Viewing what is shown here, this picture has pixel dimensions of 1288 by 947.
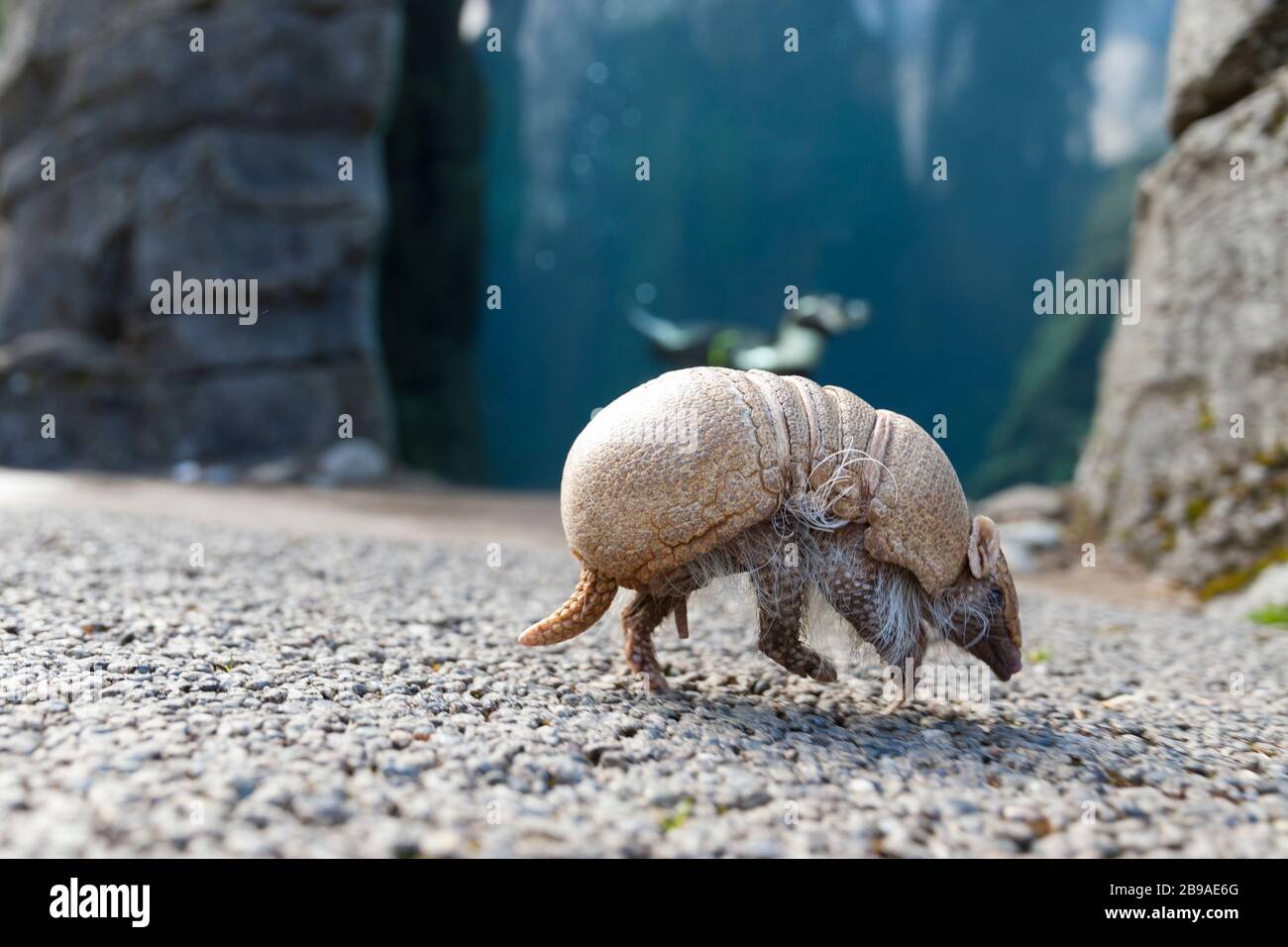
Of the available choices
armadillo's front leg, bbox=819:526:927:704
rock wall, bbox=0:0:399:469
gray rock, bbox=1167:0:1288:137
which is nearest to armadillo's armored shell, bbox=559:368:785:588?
armadillo's front leg, bbox=819:526:927:704

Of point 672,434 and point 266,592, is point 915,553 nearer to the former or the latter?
point 672,434

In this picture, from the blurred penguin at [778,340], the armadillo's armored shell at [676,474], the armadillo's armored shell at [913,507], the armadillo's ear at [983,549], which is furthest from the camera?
the blurred penguin at [778,340]

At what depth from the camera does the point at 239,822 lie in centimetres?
201

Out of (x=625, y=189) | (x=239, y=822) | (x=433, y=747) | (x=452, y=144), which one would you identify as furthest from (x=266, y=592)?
(x=625, y=189)

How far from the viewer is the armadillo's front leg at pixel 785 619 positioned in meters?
3.20

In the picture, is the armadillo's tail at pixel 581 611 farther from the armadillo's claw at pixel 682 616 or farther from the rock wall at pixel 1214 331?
the rock wall at pixel 1214 331

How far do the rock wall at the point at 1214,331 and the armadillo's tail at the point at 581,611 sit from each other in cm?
600

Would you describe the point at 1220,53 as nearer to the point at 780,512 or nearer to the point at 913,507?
the point at 913,507

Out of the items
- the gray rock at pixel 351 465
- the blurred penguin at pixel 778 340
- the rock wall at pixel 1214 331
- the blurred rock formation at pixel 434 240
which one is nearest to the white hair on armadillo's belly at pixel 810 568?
the rock wall at pixel 1214 331

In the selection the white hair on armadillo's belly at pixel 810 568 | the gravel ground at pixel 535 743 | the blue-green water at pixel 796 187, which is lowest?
the gravel ground at pixel 535 743

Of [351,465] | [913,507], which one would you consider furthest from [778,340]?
[913,507]

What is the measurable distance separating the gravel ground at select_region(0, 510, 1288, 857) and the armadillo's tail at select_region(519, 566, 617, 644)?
21 cm

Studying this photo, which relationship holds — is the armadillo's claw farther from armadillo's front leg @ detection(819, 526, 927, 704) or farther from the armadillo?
armadillo's front leg @ detection(819, 526, 927, 704)
